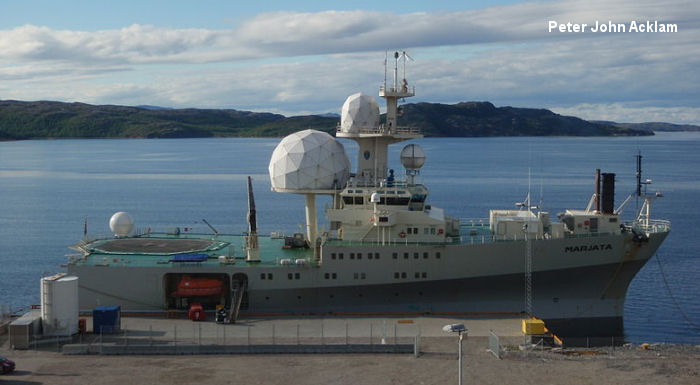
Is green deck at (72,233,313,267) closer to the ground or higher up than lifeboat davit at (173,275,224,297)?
higher up

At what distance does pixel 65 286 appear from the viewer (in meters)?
32.7

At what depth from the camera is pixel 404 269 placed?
122ft

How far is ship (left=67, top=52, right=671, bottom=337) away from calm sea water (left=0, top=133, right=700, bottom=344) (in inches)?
159

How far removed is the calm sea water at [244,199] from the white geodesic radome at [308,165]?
16.8 metres

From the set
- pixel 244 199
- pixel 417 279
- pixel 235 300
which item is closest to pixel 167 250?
pixel 235 300

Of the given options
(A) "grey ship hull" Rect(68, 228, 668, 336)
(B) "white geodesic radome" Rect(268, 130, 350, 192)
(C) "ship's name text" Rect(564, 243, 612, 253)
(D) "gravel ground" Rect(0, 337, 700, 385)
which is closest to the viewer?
(D) "gravel ground" Rect(0, 337, 700, 385)

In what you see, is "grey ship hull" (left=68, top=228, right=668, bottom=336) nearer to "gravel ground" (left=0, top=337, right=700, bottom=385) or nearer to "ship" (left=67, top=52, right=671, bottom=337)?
Result: "ship" (left=67, top=52, right=671, bottom=337)

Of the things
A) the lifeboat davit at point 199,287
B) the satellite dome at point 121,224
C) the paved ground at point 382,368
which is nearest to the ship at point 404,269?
the lifeboat davit at point 199,287

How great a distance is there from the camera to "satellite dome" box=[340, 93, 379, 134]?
40969 mm

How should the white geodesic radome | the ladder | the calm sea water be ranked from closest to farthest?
1. the ladder
2. the white geodesic radome
3. the calm sea water

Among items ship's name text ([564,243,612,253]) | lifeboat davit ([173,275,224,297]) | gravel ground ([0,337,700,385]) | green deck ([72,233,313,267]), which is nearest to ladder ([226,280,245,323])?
lifeboat davit ([173,275,224,297])

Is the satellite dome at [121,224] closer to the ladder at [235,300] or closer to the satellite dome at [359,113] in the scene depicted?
the ladder at [235,300]

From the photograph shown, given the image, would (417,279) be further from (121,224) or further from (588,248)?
(121,224)

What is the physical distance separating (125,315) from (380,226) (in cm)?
1343
